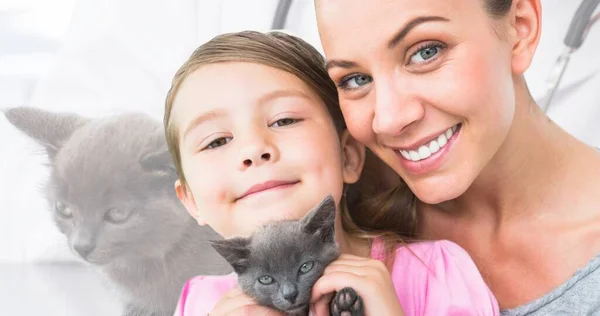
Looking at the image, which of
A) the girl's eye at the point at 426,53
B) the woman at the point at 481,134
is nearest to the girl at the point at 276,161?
the woman at the point at 481,134

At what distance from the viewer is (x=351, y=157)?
150 cm

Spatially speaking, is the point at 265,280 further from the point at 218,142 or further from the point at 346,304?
the point at 218,142

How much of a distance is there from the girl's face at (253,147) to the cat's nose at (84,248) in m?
0.47

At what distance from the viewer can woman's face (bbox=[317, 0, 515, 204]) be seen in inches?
47.1

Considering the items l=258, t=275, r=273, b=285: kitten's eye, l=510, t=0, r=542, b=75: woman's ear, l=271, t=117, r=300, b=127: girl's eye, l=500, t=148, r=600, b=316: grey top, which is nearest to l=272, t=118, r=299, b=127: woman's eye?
l=271, t=117, r=300, b=127: girl's eye

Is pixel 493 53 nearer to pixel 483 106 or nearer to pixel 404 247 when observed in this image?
pixel 483 106

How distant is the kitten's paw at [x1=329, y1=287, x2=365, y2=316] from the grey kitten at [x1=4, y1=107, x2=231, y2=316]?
0.76 metres

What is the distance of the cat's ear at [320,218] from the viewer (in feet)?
3.82

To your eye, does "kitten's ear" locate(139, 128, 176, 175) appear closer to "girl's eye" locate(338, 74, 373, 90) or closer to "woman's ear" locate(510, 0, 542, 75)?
"girl's eye" locate(338, 74, 373, 90)

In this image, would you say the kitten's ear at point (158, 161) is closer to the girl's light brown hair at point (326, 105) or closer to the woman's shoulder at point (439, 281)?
the girl's light brown hair at point (326, 105)

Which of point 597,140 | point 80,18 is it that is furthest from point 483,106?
point 80,18

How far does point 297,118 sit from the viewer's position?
1.35 m

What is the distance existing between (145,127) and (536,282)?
1.10m

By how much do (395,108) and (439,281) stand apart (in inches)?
15.6
